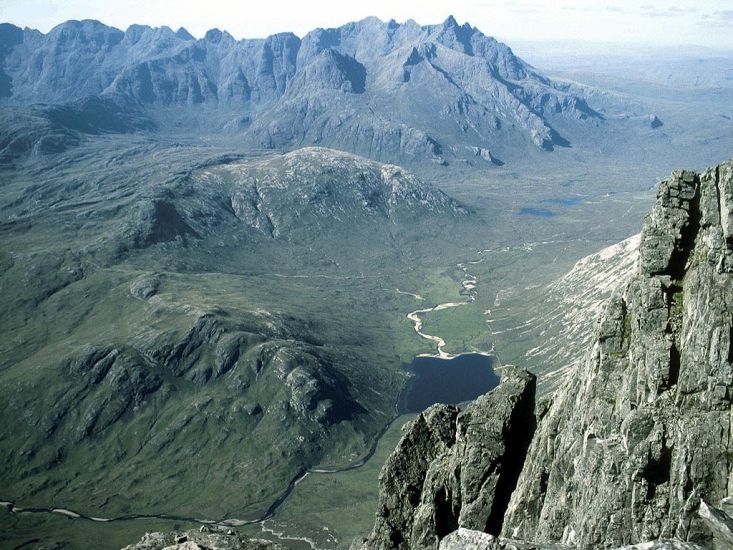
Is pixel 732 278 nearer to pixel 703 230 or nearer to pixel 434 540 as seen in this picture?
pixel 703 230

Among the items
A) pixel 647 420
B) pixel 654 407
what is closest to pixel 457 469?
pixel 647 420

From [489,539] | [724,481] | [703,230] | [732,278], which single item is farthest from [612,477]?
[703,230]

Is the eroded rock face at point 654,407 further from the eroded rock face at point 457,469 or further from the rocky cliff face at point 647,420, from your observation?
the eroded rock face at point 457,469

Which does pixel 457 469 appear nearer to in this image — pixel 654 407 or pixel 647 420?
pixel 647 420

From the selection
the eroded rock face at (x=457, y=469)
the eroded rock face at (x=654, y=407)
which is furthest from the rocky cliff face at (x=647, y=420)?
the eroded rock face at (x=457, y=469)

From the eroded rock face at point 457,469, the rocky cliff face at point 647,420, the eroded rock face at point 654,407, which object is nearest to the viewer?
the rocky cliff face at point 647,420

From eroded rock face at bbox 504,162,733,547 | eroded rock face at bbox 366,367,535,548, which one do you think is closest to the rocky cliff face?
eroded rock face at bbox 504,162,733,547
